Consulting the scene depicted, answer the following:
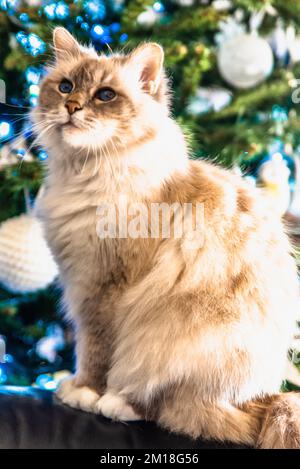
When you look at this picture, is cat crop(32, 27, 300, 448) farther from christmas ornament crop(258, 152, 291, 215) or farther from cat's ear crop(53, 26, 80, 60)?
christmas ornament crop(258, 152, 291, 215)

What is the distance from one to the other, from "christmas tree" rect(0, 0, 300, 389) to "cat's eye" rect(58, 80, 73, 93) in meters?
0.25

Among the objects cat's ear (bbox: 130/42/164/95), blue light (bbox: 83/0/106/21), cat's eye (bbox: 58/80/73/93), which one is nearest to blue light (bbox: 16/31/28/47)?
blue light (bbox: 83/0/106/21)

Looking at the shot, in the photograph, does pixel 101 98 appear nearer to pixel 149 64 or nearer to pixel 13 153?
pixel 149 64

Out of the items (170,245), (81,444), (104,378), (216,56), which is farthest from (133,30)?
(81,444)

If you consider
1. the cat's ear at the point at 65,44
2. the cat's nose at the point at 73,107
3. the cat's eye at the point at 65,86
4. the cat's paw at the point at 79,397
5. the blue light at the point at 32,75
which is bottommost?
A: the cat's paw at the point at 79,397

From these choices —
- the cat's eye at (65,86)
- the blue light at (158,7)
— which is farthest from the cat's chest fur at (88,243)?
the blue light at (158,7)

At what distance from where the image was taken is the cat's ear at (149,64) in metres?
1.15

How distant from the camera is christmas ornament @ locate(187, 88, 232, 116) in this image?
1.66m

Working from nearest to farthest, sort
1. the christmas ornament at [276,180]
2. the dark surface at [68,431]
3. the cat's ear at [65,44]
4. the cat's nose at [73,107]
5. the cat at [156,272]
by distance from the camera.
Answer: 1. the dark surface at [68,431]
2. the cat at [156,272]
3. the cat's nose at [73,107]
4. the cat's ear at [65,44]
5. the christmas ornament at [276,180]

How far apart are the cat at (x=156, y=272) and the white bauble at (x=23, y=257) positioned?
1.16 ft

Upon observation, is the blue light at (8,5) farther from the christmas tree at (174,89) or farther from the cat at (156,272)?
the cat at (156,272)

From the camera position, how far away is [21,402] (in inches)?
40.9

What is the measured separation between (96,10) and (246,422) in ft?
4.38

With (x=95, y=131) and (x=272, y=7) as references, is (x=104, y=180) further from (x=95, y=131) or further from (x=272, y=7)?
(x=272, y=7)
